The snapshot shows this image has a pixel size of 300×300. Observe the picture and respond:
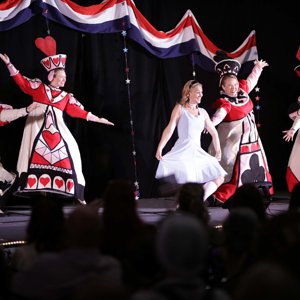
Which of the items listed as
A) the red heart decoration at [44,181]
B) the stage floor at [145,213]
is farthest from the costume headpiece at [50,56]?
the stage floor at [145,213]

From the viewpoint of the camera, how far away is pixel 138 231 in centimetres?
261

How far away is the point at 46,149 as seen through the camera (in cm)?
629

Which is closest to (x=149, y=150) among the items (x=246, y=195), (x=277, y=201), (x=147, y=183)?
(x=147, y=183)

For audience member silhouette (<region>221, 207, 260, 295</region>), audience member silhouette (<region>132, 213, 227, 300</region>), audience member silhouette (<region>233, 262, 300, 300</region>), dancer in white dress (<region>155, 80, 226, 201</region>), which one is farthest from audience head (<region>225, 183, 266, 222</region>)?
dancer in white dress (<region>155, 80, 226, 201</region>)

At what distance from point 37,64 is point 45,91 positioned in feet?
2.43

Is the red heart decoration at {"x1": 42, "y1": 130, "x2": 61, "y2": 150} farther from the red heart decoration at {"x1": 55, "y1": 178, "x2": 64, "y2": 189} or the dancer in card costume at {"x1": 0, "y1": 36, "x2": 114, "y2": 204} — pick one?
the red heart decoration at {"x1": 55, "y1": 178, "x2": 64, "y2": 189}

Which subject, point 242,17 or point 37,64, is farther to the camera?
point 242,17

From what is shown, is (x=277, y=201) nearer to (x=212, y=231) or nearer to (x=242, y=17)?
(x=242, y=17)

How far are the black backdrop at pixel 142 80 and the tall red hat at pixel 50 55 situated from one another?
55cm

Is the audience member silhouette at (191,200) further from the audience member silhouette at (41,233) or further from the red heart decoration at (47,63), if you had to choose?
the red heart decoration at (47,63)

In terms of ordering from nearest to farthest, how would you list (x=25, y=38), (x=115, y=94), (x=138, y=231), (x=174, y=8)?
1. (x=138, y=231)
2. (x=25, y=38)
3. (x=115, y=94)
4. (x=174, y=8)

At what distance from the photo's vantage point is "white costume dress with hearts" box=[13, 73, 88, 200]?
6.27 m

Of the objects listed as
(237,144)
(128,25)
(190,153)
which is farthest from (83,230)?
(128,25)

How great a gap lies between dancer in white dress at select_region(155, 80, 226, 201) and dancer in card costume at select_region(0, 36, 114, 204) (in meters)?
0.84
